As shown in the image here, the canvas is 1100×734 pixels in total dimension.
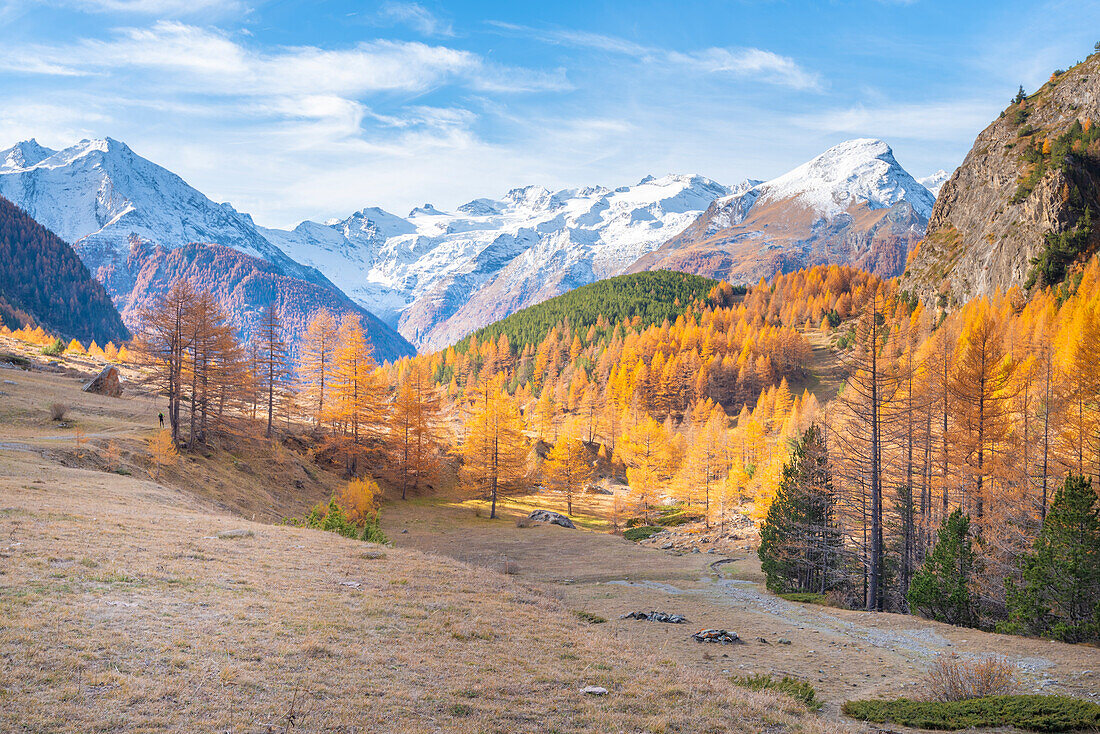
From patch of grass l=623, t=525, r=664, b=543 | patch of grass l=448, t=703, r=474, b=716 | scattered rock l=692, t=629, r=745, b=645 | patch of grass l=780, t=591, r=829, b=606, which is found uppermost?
patch of grass l=448, t=703, r=474, b=716

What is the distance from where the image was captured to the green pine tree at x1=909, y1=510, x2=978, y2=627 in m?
24.4

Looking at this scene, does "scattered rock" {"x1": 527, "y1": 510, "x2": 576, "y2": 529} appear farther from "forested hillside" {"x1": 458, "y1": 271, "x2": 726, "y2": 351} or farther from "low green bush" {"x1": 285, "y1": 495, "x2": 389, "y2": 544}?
"forested hillside" {"x1": 458, "y1": 271, "x2": 726, "y2": 351}

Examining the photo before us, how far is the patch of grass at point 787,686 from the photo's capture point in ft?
44.7

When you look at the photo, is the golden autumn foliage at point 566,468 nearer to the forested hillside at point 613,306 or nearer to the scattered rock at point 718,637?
the scattered rock at point 718,637

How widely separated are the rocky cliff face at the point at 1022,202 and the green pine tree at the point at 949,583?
90149 mm

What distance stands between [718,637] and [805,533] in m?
15.2

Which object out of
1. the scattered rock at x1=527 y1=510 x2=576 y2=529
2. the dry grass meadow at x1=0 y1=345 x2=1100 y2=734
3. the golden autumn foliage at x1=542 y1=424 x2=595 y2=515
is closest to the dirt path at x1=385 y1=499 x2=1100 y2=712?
the dry grass meadow at x1=0 y1=345 x2=1100 y2=734

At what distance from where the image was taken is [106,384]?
2427 inches

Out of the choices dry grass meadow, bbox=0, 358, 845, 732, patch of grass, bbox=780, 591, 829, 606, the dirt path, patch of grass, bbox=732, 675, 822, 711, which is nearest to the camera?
dry grass meadow, bbox=0, 358, 845, 732

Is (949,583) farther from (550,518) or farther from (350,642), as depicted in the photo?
(550,518)

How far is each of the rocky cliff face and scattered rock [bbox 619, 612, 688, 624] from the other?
4004 inches

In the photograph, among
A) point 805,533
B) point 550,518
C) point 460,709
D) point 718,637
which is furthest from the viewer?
point 550,518

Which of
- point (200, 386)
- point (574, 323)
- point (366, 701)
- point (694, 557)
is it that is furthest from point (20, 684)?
point (574, 323)

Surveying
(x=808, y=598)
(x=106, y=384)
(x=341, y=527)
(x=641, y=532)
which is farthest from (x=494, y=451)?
(x=106, y=384)
